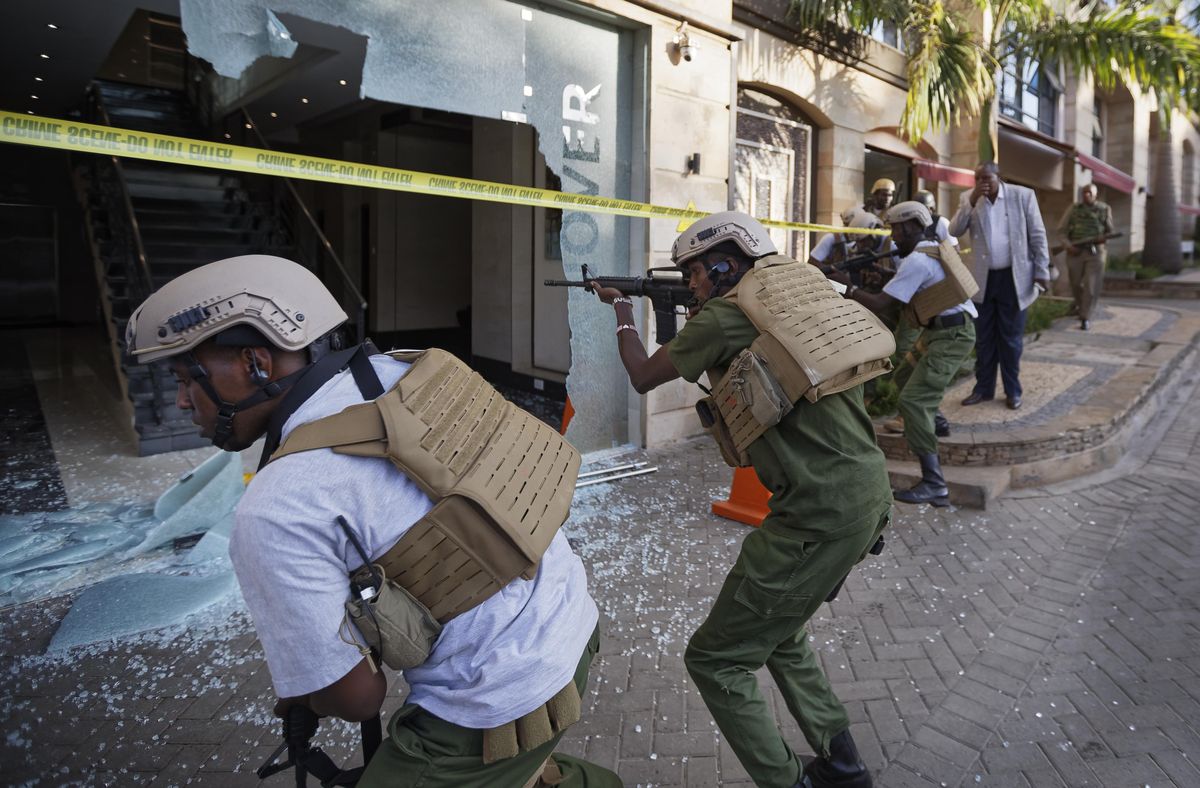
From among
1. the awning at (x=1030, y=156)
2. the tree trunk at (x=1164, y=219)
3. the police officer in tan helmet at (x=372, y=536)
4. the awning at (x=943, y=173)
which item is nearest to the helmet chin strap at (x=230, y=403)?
the police officer in tan helmet at (x=372, y=536)

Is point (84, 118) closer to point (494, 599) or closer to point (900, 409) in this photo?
point (900, 409)

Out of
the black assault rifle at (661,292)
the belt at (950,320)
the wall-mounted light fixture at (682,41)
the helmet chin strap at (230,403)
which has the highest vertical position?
the wall-mounted light fixture at (682,41)

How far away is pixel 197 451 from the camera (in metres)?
6.06

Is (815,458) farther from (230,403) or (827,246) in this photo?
(827,246)

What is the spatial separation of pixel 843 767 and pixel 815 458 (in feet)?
3.13

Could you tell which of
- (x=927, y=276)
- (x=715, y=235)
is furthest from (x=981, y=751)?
(x=927, y=276)

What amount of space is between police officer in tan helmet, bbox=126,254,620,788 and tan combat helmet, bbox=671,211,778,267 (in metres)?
1.31

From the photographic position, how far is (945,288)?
4953 mm

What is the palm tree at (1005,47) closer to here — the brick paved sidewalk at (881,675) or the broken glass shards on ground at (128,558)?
the brick paved sidewalk at (881,675)

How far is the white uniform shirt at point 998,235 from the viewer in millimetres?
6539

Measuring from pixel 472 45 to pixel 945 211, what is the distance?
32.8ft

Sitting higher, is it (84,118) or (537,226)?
(84,118)

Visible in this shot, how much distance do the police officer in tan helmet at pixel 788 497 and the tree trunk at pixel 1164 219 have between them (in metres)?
24.9

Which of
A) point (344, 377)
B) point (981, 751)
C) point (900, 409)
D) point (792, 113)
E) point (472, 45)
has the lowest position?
point (981, 751)
